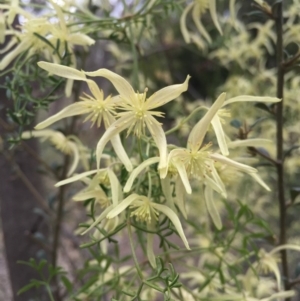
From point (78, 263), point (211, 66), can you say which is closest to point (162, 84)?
point (211, 66)

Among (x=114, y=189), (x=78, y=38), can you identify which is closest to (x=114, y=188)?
(x=114, y=189)

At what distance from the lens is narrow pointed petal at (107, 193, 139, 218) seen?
0.98ft

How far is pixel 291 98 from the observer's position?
2.23ft

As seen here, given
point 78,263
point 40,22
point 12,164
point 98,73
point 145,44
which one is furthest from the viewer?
point 145,44

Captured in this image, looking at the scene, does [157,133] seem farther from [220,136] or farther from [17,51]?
[17,51]

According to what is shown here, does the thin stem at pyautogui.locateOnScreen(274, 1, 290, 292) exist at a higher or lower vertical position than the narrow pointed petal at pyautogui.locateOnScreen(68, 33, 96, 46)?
lower

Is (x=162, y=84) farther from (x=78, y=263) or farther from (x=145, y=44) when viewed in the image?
(x=78, y=263)

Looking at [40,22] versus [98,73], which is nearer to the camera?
[98,73]

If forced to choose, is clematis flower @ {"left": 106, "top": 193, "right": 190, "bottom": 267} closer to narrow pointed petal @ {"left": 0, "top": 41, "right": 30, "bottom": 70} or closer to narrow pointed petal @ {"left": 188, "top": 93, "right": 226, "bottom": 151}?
narrow pointed petal @ {"left": 188, "top": 93, "right": 226, "bottom": 151}

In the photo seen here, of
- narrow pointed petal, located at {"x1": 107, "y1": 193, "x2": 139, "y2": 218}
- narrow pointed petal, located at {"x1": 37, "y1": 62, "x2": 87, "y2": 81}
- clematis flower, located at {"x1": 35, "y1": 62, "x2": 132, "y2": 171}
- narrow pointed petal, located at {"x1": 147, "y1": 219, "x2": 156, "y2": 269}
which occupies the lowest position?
narrow pointed petal, located at {"x1": 147, "y1": 219, "x2": 156, "y2": 269}

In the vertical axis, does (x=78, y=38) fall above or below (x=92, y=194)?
above

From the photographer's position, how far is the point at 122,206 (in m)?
0.31

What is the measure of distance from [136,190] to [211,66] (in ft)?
2.82

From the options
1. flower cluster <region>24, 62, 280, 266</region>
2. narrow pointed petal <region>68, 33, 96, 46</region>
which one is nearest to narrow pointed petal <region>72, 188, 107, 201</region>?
flower cluster <region>24, 62, 280, 266</region>
